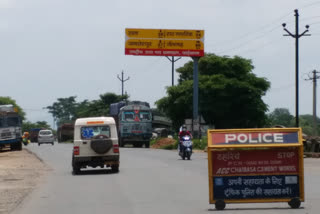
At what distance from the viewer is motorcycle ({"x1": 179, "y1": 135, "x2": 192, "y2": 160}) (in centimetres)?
3494

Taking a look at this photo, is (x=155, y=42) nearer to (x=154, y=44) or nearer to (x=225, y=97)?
(x=154, y=44)

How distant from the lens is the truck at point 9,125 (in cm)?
5522

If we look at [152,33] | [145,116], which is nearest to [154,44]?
[152,33]

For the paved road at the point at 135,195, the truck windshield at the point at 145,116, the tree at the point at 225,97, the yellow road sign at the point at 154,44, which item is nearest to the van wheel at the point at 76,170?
the paved road at the point at 135,195

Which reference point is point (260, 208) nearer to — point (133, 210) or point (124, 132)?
point (133, 210)

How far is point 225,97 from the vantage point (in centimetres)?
6956

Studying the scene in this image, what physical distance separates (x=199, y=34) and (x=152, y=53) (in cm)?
391

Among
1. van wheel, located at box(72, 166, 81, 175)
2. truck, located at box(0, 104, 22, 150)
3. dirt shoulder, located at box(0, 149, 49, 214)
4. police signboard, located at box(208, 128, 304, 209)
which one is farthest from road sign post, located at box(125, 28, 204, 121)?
police signboard, located at box(208, 128, 304, 209)

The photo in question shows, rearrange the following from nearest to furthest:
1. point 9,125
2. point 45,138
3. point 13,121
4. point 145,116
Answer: point 9,125 < point 13,121 < point 145,116 < point 45,138

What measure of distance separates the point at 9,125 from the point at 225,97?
75.0 feet

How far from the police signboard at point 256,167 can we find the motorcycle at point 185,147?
20.8m

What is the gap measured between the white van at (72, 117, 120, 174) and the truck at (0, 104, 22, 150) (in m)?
30.5

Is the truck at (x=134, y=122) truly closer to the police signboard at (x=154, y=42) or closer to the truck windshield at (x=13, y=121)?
the truck windshield at (x=13, y=121)

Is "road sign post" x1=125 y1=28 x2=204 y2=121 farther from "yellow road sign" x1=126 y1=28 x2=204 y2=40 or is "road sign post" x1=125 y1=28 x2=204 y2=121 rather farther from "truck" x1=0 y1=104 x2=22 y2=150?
"truck" x1=0 y1=104 x2=22 y2=150
